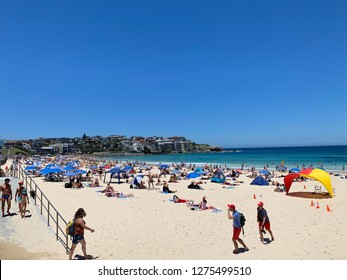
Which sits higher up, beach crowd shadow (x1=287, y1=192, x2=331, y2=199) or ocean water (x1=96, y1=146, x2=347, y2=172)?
beach crowd shadow (x1=287, y1=192, x2=331, y2=199)

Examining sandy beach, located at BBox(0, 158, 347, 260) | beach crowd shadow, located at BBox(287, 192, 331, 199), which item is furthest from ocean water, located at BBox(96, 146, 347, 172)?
sandy beach, located at BBox(0, 158, 347, 260)

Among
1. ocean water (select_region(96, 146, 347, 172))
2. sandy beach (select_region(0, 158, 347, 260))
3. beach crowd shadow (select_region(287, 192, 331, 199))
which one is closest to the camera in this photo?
sandy beach (select_region(0, 158, 347, 260))

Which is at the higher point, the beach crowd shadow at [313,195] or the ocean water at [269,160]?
the beach crowd shadow at [313,195]

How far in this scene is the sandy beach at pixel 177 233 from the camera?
6793mm

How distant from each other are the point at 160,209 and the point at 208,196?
4.73 m

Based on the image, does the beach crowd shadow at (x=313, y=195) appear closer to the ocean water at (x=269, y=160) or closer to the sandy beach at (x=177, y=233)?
the sandy beach at (x=177, y=233)

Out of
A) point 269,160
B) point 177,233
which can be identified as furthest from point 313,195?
point 269,160

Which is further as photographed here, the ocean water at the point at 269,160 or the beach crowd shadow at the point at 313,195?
the ocean water at the point at 269,160

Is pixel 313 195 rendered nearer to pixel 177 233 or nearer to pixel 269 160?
pixel 177 233

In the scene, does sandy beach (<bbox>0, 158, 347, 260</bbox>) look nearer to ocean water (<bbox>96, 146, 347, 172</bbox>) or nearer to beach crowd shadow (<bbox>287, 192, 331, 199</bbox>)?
beach crowd shadow (<bbox>287, 192, 331, 199</bbox>)

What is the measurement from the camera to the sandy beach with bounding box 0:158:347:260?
6793mm

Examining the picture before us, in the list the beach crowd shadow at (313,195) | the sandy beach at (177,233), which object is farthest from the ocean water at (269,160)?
the sandy beach at (177,233)

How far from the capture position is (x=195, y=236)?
27.3 feet
